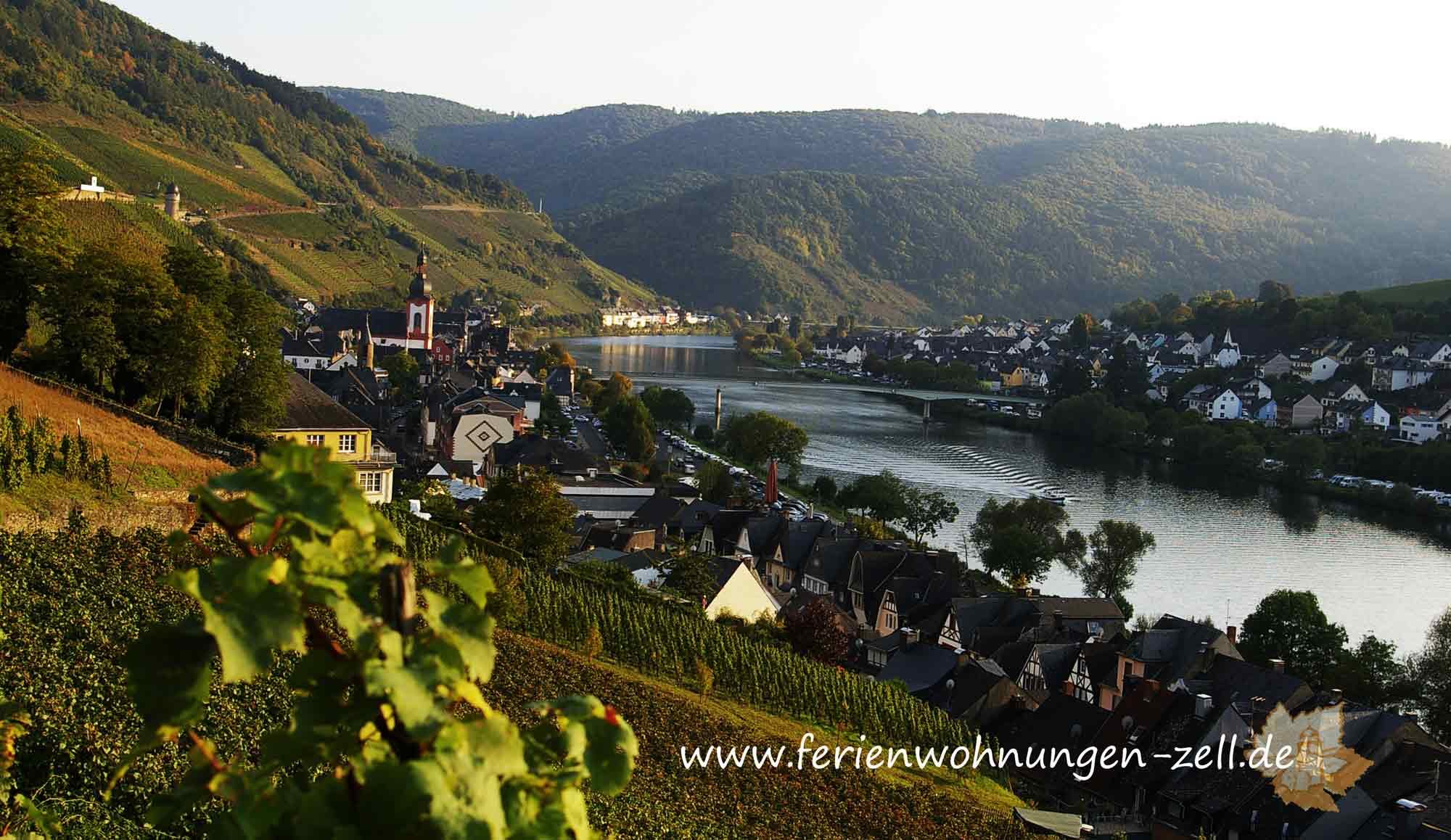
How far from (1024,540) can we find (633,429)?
45.3ft

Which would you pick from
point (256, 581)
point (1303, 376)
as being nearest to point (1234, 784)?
point (256, 581)

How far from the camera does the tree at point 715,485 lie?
31.2 meters

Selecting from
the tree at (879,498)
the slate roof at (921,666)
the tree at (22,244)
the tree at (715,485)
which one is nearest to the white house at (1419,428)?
the tree at (879,498)

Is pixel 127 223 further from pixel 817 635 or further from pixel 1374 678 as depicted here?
pixel 1374 678

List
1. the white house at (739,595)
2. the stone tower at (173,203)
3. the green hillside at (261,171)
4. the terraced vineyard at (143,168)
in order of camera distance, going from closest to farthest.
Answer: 1. the white house at (739,595)
2. the stone tower at (173,203)
3. the terraced vineyard at (143,168)
4. the green hillside at (261,171)

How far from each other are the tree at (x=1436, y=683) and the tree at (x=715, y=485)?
1561 cm

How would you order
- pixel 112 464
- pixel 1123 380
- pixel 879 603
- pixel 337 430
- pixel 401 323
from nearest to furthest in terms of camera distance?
pixel 112 464, pixel 337 430, pixel 879 603, pixel 401 323, pixel 1123 380

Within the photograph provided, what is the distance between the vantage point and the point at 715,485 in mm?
31484

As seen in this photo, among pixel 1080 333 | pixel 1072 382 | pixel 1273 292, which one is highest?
pixel 1273 292

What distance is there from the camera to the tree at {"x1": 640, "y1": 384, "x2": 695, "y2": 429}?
44812mm

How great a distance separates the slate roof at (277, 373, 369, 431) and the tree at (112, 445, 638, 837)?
19.5 meters

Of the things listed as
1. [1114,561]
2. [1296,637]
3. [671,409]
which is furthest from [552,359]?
[1296,637]

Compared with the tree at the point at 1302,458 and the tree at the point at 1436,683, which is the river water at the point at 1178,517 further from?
the tree at the point at 1436,683

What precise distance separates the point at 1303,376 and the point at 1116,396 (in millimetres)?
11105
